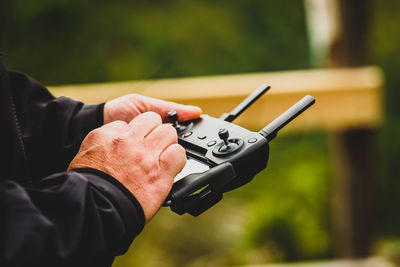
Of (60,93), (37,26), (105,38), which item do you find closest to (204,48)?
(105,38)

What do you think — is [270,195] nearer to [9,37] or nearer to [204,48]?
[204,48]

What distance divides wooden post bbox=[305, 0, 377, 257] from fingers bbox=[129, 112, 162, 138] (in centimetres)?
110

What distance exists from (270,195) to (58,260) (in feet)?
7.10

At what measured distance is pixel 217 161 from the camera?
1.97 feet

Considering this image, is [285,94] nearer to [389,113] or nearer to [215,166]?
[215,166]

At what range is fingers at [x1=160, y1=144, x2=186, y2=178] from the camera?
580mm

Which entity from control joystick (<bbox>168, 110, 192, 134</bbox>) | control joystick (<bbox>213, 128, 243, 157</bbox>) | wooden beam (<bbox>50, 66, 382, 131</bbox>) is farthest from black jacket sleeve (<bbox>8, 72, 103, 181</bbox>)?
wooden beam (<bbox>50, 66, 382, 131</bbox>)

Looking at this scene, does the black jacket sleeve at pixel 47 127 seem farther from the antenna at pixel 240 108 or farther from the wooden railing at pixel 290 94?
the wooden railing at pixel 290 94

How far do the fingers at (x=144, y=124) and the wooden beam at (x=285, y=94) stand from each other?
0.67 metres

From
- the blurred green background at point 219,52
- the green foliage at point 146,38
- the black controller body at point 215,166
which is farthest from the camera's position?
the green foliage at point 146,38

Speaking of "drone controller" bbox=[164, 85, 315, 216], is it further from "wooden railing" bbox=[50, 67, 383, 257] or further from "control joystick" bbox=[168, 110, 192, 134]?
"wooden railing" bbox=[50, 67, 383, 257]

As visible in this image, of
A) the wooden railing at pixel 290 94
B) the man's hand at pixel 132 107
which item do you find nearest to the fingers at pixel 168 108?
the man's hand at pixel 132 107

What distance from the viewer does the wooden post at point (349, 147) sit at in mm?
1526

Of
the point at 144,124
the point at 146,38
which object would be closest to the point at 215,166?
the point at 144,124
